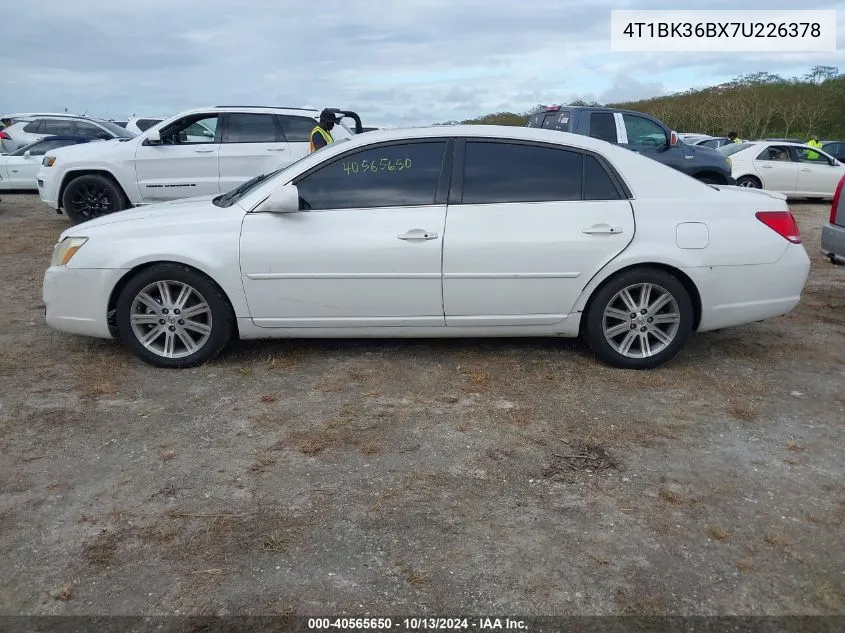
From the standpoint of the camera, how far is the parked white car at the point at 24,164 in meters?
14.1

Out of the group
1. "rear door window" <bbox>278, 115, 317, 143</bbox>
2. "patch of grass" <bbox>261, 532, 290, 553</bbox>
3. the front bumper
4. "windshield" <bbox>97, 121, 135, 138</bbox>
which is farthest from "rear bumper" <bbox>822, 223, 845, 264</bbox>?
"windshield" <bbox>97, 121, 135, 138</bbox>

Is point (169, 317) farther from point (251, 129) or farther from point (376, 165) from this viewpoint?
point (251, 129)

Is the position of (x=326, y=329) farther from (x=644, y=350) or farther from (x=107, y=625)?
(x=107, y=625)

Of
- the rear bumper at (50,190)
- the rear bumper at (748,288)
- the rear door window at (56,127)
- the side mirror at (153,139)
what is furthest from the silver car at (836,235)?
the rear door window at (56,127)

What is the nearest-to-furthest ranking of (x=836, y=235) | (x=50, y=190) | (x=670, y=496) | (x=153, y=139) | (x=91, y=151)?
1. (x=670, y=496)
2. (x=836, y=235)
3. (x=153, y=139)
4. (x=91, y=151)
5. (x=50, y=190)

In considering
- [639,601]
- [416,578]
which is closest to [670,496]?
[639,601]

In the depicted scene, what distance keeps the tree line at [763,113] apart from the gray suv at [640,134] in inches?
1205

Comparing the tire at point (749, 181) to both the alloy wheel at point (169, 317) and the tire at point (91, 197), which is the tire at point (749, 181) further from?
the alloy wheel at point (169, 317)

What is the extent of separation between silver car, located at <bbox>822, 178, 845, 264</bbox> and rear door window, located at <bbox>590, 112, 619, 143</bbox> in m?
4.60

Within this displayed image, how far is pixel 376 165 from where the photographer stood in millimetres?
4680

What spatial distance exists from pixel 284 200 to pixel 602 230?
2021 millimetres

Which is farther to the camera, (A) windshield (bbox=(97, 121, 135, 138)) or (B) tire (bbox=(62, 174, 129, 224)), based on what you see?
(A) windshield (bbox=(97, 121, 135, 138))

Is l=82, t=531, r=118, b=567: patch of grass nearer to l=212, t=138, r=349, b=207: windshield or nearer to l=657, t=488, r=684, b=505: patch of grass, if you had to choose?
l=657, t=488, r=684, b=505: patch of grass

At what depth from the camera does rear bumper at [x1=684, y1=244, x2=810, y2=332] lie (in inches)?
182
